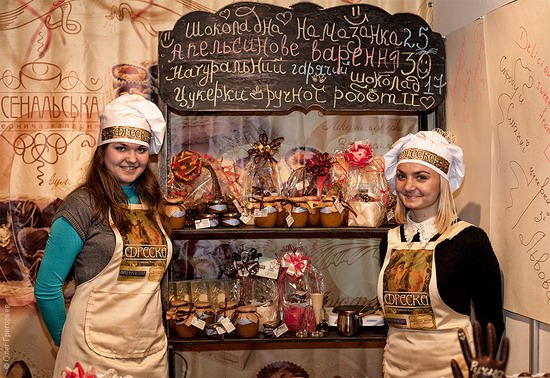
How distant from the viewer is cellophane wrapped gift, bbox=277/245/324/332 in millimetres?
3205

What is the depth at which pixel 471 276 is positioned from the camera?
2.51m

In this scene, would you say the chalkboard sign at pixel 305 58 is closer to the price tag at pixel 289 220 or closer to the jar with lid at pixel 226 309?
the price tag at pixel 289 220

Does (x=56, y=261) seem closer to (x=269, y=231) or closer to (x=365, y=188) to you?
(x=269, y=231)

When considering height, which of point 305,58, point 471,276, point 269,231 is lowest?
point 471,276

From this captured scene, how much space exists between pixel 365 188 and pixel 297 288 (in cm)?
58

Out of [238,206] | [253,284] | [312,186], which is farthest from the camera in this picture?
[253,284]

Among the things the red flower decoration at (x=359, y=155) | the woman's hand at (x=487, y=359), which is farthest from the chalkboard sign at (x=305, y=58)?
the woman's hand at (x=487, y=359)

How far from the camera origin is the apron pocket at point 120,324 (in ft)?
8.46

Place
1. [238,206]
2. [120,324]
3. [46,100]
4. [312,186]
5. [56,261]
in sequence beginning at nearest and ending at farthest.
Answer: [56,261] < [120,324] < [238,206] < [312,186] < [46,100]

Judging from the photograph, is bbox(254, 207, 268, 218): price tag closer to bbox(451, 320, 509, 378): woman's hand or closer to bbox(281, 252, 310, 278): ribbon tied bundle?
bbox(281, 252, 310, 278): ribbon tied bundle

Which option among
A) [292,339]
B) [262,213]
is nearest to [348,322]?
[292,339]

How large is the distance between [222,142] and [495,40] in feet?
4.90

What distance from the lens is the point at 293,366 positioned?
3.70 metres

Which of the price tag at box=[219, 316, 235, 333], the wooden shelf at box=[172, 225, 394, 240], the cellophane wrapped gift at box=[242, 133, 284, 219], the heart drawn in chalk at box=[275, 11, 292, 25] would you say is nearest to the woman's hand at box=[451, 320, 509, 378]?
the wooden shelf at box=[172, 225, 394, 240]
